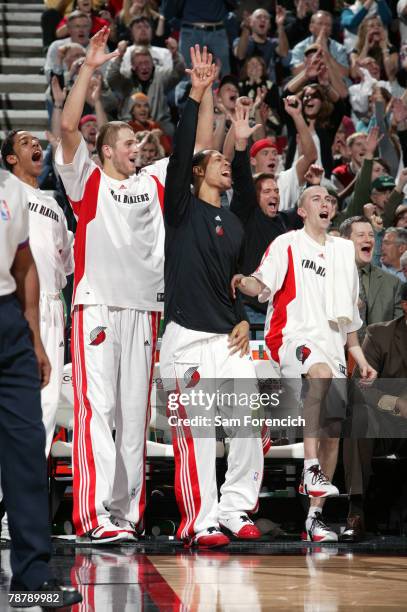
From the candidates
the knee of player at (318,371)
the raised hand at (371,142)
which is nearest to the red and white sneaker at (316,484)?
the knee of player at (318,371)

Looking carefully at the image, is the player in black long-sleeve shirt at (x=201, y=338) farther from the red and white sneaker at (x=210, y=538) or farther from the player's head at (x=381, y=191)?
the player's head at (x=381, y=191)

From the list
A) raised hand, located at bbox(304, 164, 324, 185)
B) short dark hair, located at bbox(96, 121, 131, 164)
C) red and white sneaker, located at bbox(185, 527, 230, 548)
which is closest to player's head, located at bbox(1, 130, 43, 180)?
short dark hair, located at bbox(96, 121, 131, 164)

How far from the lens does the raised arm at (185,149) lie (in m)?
6.94

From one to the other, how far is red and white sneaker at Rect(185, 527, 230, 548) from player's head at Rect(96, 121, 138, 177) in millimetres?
2207

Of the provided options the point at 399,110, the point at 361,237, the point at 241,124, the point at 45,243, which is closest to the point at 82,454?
the point at 45,243

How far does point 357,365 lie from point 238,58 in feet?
22.4

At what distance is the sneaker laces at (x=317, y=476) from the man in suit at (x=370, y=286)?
164 centimetres

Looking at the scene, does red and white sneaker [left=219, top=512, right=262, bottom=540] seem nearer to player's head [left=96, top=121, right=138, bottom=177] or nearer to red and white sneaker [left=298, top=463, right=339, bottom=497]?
red and white sneaker [left=298, top=463, right=339, bottom=497]

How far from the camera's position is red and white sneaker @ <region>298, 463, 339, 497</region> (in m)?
7.29

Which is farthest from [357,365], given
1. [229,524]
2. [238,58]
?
[238,58]

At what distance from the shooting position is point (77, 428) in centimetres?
713

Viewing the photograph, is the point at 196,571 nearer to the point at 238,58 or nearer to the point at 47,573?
the point at 47,573

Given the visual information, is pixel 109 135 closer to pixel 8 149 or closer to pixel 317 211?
pixel 8 149

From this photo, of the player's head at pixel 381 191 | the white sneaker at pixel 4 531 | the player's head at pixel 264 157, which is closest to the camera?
the white sneaker at pixel 4 531
